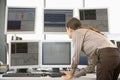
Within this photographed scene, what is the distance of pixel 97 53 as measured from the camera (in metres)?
1.95

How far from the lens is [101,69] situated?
1.90 m

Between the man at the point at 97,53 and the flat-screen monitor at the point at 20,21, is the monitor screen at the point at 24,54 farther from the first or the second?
the man at the point at 97,53

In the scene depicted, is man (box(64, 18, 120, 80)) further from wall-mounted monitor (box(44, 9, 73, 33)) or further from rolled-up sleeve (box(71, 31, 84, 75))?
wall-mounted monitor (box(44, 9, 73, 33))

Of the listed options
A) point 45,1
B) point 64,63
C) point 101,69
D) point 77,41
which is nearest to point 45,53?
point 64,63

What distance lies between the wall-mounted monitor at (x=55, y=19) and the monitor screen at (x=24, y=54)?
0.85 feet

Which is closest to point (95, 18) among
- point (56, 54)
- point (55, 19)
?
point (55, 19)

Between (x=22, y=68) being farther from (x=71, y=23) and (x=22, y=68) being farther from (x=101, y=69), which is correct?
(x=101, y=69)

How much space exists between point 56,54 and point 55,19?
429 mm

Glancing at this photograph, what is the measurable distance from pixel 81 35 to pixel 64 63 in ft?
2.24

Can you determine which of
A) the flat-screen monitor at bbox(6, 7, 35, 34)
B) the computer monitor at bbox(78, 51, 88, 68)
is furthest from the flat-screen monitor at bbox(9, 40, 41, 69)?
the computer monitor at bbox(78, 51, 88, 68)

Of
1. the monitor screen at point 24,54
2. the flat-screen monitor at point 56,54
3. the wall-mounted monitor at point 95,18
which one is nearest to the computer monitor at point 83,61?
the flat-screen monitor at point 56,54

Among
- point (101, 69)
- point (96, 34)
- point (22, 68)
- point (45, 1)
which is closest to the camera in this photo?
point (101, 69)

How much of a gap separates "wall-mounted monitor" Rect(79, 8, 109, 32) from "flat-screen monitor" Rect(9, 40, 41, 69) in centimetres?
62

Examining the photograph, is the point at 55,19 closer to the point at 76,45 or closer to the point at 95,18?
the point at 95,18
